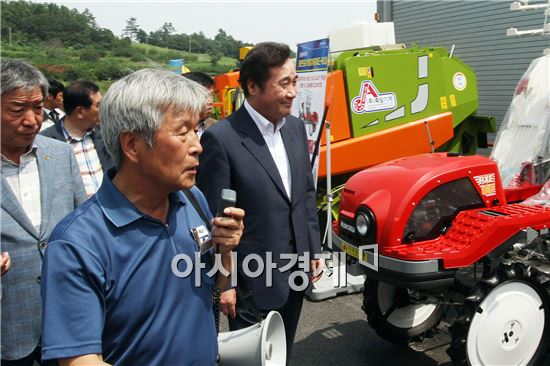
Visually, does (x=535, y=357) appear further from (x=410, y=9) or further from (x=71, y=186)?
(x=410, y=9)

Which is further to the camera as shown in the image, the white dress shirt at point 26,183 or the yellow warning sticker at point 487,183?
the yellow warning sticker at point 487,183

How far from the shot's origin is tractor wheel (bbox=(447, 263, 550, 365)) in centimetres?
273

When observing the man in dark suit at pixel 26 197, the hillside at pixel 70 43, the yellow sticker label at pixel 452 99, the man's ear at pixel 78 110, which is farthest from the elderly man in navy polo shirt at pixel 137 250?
the hillside at pixel 70 43

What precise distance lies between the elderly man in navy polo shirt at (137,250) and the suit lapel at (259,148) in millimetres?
872

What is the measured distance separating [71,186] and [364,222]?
1.65 metres

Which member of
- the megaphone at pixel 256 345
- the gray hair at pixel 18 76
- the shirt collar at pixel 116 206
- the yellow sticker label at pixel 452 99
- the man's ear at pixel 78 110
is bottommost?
the megaphone at pixel 256 345

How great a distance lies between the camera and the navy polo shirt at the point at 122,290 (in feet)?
3.64

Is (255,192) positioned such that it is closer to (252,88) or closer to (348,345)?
(252,88)

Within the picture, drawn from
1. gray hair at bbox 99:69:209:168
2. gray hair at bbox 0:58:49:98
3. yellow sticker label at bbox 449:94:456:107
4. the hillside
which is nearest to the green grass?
the hillside

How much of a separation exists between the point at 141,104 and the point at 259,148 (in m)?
1.06

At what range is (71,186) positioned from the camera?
2.17m

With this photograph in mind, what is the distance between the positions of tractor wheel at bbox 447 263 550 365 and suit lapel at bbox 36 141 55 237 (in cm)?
212

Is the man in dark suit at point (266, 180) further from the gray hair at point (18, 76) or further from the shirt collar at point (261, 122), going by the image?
the gray hair at point (18, 76)

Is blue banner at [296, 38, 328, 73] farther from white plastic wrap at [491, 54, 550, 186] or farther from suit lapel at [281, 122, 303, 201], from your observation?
suit lapel at [281, 122, 303, 201]
